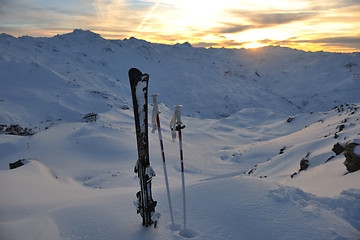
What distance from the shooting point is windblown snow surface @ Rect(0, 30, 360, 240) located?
3854 millimetres

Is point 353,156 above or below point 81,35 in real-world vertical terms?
below

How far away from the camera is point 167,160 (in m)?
13.2

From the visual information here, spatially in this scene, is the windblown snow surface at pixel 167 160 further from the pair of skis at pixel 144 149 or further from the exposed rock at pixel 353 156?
the exposed rock at pixel 353 156

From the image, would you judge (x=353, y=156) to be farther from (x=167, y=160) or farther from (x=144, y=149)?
(x=167, y=160)

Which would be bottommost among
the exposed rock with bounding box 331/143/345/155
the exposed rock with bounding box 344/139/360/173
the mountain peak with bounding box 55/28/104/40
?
the exposed rock with bounding box 331/143/345/155

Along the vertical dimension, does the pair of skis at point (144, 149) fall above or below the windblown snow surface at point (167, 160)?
above

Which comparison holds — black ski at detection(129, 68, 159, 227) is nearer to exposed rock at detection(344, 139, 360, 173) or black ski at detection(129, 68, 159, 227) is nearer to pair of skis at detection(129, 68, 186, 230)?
pair of skis at detection(129, 68, 186, 230)

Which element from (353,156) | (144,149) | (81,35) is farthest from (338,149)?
(81,35)

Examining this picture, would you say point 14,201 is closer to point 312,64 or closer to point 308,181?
point 308,181

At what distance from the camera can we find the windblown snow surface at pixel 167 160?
3.85m

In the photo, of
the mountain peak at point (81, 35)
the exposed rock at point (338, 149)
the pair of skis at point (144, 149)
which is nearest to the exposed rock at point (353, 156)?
the exposed rock at point (338, 149)

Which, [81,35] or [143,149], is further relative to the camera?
[81,35]

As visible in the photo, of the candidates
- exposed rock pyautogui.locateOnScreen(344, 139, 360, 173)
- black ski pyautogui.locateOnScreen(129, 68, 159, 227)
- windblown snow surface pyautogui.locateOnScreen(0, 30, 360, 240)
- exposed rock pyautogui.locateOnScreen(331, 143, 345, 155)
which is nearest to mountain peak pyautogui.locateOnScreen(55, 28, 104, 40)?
windblown snow surface pyautogui.locateOnScreen(0, 30, 360, 240)

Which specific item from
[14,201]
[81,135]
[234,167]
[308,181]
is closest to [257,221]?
[308,181]
